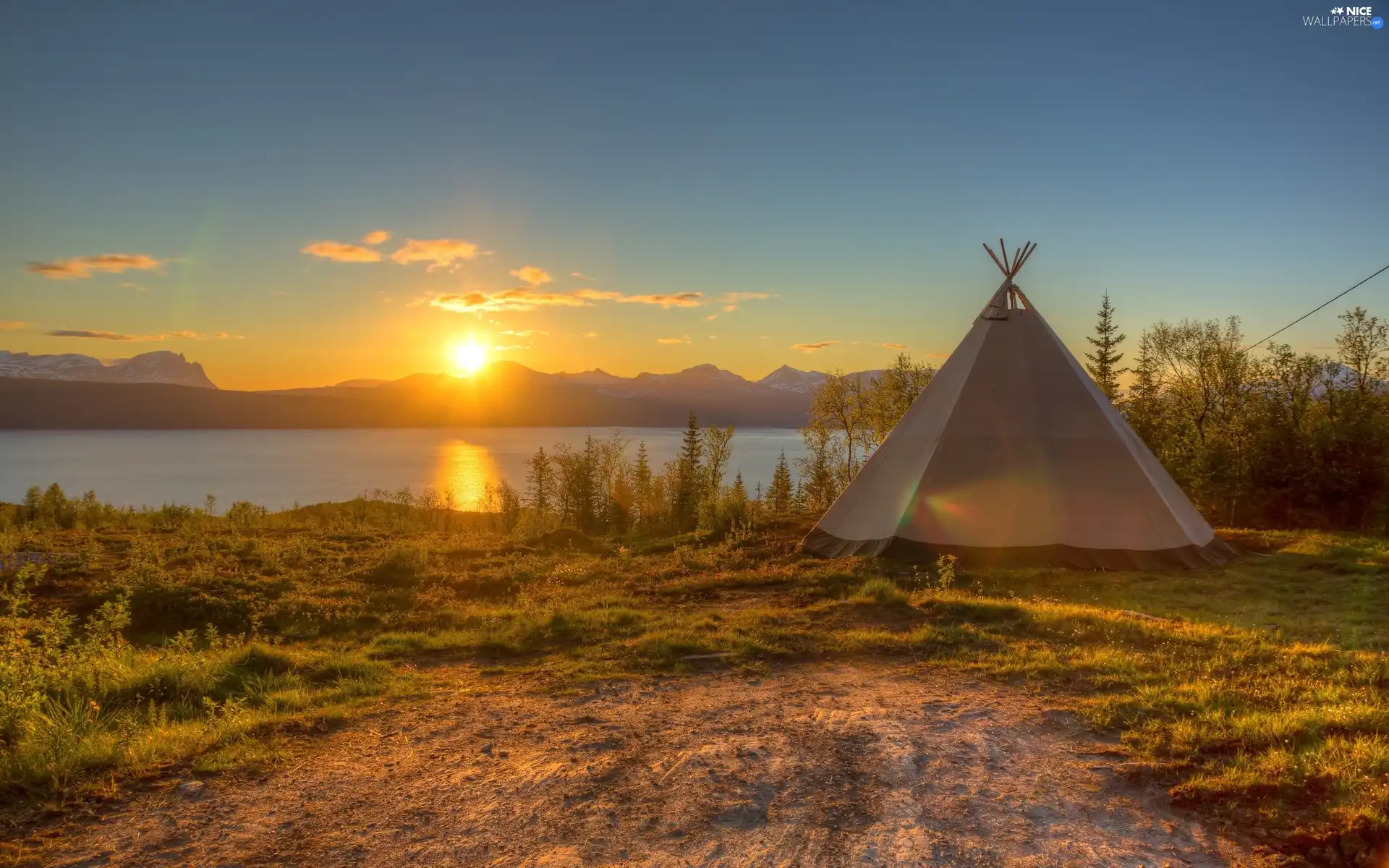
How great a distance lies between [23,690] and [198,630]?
417cm

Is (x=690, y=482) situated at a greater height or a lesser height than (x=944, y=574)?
lesser

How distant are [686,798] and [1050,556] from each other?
951cm

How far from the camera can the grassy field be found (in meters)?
4.39

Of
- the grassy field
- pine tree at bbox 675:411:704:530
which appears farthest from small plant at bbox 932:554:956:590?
pine tree at bbox 675:411:704:530

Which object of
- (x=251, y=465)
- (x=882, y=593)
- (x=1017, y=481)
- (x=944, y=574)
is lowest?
(x=251, y=465)

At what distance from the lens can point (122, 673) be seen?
586cm

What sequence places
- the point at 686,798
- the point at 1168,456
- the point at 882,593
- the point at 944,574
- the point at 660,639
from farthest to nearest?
1. the point at 1168,456
2. the point at 944,574
3. the point at 882,593
4. the point at 660,639
5. the point at 686,798

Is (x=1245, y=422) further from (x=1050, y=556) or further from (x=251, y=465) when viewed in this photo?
(x=251, y=465)

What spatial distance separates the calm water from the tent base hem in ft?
82.7

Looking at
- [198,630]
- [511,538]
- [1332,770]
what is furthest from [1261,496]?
[198,630]

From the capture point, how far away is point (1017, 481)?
12.1 meters

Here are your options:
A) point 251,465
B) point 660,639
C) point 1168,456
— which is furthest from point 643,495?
point 251,465

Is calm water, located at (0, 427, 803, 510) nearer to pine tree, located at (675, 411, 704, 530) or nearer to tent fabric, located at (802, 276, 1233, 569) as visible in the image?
pine tree, located at (675, 411, 704, 530)

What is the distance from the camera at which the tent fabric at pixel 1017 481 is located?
11.6m
